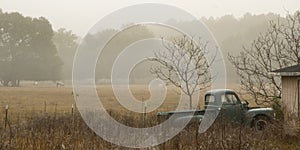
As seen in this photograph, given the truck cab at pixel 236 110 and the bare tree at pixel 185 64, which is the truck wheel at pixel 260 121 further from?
the bare tree at pixel 185 64

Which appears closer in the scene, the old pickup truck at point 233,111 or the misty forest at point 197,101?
the misty forest at point 197,101

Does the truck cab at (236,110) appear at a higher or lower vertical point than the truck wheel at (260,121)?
higher

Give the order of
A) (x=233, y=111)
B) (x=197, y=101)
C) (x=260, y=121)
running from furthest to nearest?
(x=197, y=101) → (x=233, y=111) → (x=260, y=121)

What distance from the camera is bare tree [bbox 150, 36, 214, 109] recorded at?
18.3 m

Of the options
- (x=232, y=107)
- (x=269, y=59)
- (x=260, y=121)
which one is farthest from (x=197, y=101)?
(x=260, y=121)

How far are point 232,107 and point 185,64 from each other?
5707mm

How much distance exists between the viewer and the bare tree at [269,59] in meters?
17.1

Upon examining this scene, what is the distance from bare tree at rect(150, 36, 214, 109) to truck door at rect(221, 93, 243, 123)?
4437 millimetres

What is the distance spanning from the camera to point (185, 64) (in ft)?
61.3

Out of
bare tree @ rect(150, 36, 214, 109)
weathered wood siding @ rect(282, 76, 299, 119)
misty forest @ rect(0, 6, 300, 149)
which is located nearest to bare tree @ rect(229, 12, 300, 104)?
misty forest @ rect(0, 6, 300, 149)

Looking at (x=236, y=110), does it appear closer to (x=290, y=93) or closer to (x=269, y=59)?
(x=290, y=93)

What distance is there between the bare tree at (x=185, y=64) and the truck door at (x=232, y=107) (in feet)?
14.6

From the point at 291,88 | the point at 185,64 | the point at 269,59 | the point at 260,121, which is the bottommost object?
the point at 260,121

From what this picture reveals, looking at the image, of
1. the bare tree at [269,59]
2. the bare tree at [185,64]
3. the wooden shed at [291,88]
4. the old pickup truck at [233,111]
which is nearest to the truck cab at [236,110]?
the old pickup truck at [233,111]
